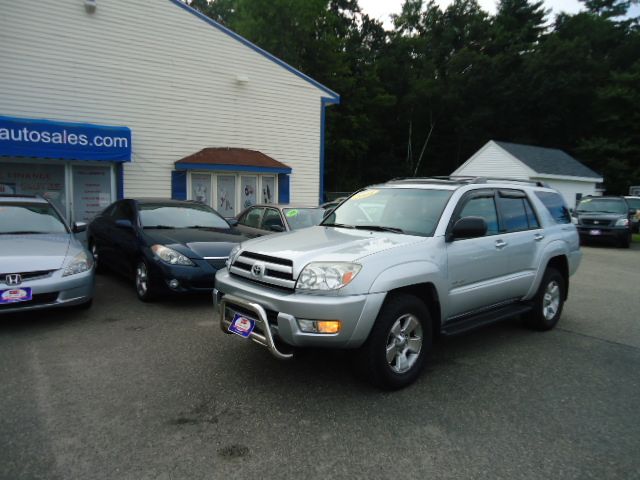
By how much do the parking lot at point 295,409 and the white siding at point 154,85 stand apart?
337 inches

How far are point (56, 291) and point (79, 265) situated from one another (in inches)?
17.7

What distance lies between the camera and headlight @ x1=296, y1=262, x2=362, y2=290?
3.39 meters

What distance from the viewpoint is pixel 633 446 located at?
3004 millimetres

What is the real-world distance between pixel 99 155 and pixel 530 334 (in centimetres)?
1083

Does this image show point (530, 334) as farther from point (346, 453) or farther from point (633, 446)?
point (346, 453)

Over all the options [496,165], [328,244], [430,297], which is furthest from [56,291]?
[496,165]

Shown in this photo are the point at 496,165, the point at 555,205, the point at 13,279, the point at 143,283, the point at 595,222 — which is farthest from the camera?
the point at 496,165

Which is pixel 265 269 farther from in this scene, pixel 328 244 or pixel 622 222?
pixel 622 222

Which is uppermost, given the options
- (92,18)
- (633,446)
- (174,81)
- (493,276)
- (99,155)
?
(92,18)

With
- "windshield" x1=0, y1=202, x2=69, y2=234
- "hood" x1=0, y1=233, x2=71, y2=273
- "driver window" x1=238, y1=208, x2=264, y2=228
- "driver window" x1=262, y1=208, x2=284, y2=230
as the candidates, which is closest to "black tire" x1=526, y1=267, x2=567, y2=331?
"driver window" x1=262, y1=208, x2=284, y2=230

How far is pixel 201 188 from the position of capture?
13828mm

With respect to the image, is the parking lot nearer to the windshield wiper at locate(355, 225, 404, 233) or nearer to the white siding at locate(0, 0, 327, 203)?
the windshield wiper at locate(355, 225, 404, 233)

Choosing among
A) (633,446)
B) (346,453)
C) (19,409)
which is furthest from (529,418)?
(19,409)

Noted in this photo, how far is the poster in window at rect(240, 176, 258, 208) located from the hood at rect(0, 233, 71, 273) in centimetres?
862
